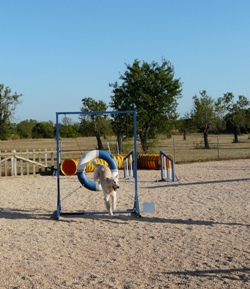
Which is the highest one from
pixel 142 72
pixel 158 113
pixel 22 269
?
pixel 142 72

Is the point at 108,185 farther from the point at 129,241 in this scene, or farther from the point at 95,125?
the point at 95,125

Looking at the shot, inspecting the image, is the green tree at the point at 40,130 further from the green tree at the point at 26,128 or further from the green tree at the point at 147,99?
the green tree at the point at 147,99

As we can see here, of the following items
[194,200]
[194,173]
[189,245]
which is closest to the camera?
[189,245]

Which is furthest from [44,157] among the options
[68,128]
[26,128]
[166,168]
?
[26,128]

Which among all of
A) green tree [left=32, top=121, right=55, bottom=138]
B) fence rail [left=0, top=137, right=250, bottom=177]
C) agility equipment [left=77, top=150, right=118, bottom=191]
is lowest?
fence rail [left=0, top=137, right=250, bottom=177]

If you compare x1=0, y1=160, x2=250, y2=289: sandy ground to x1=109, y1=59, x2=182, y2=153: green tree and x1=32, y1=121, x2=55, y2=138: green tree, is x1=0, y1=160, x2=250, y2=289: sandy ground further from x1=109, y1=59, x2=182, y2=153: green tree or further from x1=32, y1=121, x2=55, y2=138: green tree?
x1=32, y1=121, x2=55, y2=138: green tree

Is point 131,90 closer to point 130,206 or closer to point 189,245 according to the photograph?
point 130,206

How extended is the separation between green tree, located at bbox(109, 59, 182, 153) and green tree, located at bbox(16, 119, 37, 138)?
48969 millimetres

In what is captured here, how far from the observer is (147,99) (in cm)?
2897

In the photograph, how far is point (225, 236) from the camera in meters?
8.81

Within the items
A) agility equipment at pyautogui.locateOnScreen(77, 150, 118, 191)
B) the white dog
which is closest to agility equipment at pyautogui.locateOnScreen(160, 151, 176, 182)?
agility equipment at pyautogui.locateOnScreen(77, 150, 118, 191)

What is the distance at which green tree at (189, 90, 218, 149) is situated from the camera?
43625 mm

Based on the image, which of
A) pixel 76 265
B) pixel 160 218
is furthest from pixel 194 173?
pixel 76 265

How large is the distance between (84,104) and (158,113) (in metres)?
11.2
